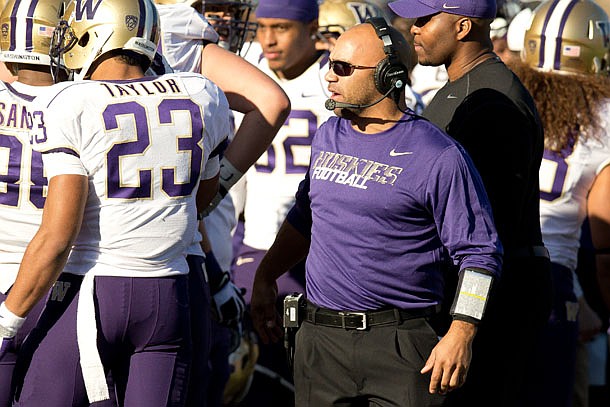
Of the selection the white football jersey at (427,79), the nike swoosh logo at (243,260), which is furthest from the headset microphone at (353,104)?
the white football jersey at (427,79)

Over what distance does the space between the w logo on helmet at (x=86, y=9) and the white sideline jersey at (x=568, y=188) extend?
2412 millimetres

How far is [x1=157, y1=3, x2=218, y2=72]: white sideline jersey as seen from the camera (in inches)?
199

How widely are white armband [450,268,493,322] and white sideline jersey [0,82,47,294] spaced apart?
143 cm

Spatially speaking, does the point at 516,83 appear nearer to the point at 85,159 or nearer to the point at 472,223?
the point at 472,223

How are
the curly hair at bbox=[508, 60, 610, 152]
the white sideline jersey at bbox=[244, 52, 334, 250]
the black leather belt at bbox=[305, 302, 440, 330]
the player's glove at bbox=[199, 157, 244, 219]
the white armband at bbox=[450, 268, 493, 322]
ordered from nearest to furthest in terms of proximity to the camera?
the white armband at bbox=[450, 268, 493, 322], the black leather belt at bbox=[305, 302, 440, 330], the player's glove at bbox=[199, 157, 244, 219], the curly hair at bbox=[508, 60, 610, 152], the white sideline jersey at bbox=[244, 52, 334, 250]

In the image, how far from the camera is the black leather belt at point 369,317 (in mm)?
3998

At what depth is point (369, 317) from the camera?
159 inches

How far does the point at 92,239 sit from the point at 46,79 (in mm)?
731

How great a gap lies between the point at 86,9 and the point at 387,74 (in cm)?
102

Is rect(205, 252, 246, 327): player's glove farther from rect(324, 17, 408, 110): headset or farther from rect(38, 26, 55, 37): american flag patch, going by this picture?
rect(324, 17, 408, 110): headset

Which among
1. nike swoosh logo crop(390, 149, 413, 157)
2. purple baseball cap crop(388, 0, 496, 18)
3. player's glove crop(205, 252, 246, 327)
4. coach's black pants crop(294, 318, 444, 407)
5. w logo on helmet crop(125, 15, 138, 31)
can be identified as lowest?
player's glove crop(205, 252, 246, 327)

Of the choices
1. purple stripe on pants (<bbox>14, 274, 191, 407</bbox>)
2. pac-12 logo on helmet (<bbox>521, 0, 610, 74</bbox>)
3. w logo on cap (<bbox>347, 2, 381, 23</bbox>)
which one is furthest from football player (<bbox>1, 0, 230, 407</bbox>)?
w logo on cap (<bbox>347, 2, 381, 23</bbox>)

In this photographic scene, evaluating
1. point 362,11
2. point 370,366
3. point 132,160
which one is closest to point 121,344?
point 132,160

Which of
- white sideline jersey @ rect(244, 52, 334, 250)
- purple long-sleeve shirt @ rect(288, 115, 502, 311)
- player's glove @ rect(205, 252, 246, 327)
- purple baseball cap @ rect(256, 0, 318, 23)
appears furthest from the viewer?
purple baseball cap @ rect(256, 0, 318, 23)
